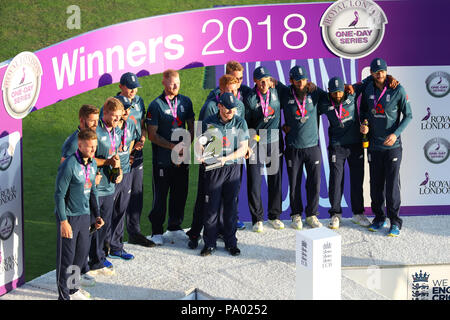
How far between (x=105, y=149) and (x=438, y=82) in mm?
4415

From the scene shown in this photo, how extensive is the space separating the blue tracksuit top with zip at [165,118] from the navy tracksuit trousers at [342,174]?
1859 millimetres

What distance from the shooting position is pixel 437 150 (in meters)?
10.9

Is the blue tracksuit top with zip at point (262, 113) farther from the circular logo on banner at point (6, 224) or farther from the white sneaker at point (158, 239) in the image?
the circular logo on banner at point (6, 224)

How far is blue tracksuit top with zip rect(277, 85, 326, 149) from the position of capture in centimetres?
1006

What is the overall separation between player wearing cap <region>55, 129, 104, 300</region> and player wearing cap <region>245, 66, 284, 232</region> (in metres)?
2.38

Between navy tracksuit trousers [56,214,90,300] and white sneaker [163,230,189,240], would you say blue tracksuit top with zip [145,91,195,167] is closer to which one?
white sneaker [163,230,189,240]

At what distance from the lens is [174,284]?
9039mm

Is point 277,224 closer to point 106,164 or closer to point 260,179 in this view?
point 260,179

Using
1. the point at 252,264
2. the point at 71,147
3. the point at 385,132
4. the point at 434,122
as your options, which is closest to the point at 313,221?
the point at 252,264

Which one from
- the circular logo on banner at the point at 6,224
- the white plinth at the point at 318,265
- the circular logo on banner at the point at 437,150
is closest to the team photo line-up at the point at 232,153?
the circular logo on banner at the point at 437,150

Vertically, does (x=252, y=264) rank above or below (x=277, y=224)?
below

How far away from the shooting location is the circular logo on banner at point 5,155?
8609 millimetres
